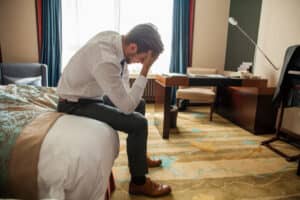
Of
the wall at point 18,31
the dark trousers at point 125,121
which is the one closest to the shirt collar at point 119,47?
the dark trousers at point 125,121

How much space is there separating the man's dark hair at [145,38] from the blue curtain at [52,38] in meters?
2.70

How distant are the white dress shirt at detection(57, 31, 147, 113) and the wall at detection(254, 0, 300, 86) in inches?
87.9

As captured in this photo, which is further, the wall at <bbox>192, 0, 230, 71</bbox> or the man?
the wall at <bbox>192, 0, 230, 71</bbox>

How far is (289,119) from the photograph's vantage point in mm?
2141

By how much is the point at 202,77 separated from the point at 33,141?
74.4 inches

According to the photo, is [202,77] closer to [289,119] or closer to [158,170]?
[289,119]

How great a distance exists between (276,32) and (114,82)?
8.47 feet

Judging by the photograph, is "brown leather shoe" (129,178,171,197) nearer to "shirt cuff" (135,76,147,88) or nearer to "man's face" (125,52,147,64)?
"shirt cuff" (135,76,147,88)

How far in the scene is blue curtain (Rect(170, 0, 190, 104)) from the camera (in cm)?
363

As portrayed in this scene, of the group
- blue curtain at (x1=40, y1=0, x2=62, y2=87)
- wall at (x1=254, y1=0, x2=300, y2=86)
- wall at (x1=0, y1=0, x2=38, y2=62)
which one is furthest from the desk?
wall at (x1=0, y1=0, x2=38, y2=62)

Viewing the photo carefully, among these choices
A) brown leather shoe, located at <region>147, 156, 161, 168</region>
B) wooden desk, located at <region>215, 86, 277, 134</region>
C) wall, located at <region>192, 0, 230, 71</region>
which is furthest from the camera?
wall, located at <region>192, 0, 230, 71</region>

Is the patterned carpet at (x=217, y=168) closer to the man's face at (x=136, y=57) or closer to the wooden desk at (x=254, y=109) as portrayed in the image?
the wooden desk at (x=254, y=109)

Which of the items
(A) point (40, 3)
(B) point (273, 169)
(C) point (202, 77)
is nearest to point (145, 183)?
(B) point (273, 169)

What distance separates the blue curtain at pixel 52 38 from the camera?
3.34m
